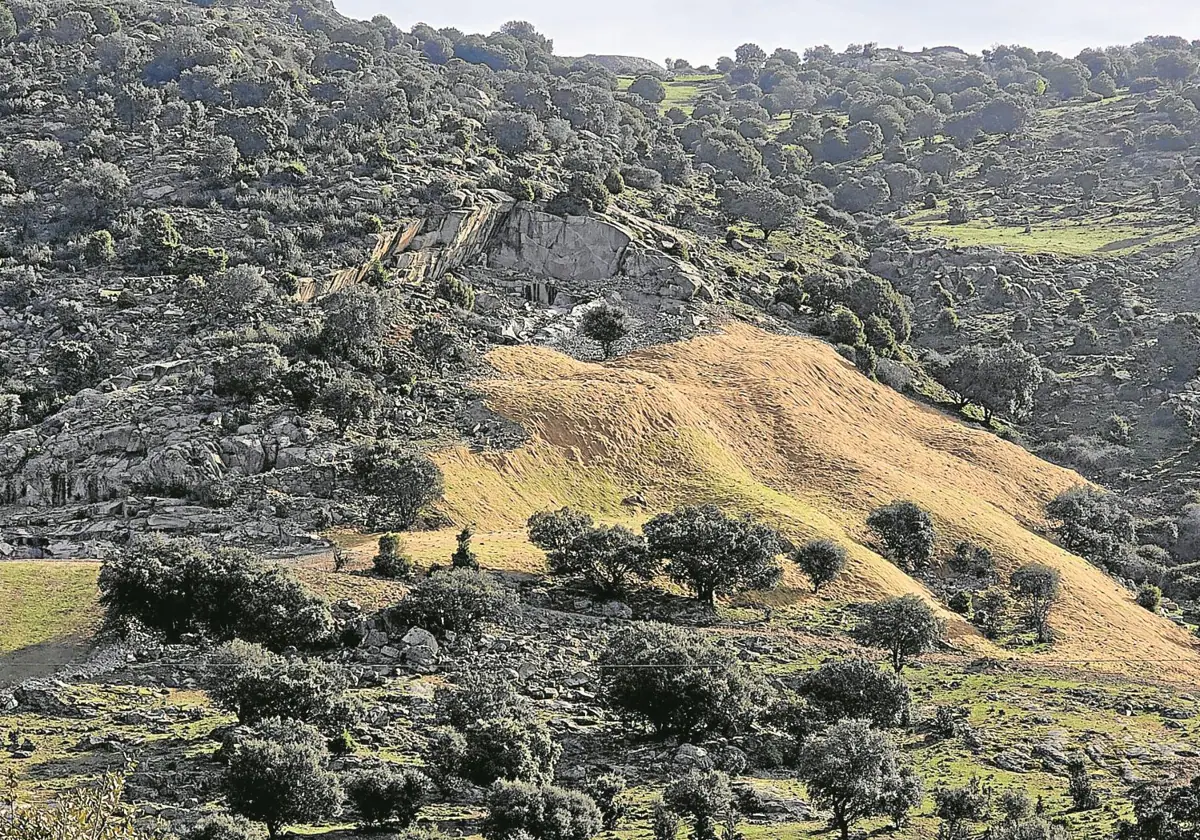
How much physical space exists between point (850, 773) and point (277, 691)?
55.3ft

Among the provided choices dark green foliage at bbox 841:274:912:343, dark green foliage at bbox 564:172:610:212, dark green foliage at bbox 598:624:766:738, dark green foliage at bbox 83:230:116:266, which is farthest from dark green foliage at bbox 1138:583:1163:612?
dark green foliage at bbox 83:230:116:266

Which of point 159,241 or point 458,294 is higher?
point 159,241

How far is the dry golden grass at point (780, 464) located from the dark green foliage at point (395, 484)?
79.5 inches

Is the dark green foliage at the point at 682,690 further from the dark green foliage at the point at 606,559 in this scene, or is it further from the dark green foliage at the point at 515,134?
the dark green foliage at the point at 515,134

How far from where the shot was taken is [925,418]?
74.2m

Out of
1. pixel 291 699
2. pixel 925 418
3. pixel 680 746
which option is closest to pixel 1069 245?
pixel 925 418

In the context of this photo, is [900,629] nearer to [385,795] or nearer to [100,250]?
[385,795]

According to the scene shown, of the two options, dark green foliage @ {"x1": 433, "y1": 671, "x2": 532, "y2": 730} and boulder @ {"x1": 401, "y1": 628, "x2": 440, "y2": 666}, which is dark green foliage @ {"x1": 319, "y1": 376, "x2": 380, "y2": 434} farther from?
dark green foliage @ {"x1": 433, "y1": 671, "x2": 532, "y2": 730}

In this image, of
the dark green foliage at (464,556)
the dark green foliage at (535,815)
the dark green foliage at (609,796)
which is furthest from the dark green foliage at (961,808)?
the dark green foliage at (464,556)

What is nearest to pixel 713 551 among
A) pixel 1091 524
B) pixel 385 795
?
pixel 385 795

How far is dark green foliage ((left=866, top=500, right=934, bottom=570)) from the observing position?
56588 millimetres

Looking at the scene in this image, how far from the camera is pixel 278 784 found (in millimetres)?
30562

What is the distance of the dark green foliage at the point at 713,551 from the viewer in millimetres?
49219

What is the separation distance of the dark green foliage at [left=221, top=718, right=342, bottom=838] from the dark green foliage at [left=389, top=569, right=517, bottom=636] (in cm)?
1191
